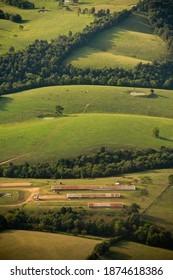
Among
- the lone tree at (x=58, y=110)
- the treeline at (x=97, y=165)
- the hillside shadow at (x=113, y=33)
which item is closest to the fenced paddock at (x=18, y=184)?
the treeline at (x=97, y=165)

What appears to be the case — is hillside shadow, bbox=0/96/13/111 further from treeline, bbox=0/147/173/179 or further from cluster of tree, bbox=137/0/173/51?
cluster of tree, bbox=137/0/173/51

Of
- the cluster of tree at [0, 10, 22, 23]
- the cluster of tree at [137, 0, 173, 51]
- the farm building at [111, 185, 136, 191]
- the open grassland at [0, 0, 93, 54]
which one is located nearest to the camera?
the farm building at [111, 185, 136, 191]

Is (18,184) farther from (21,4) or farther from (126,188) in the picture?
(21,4)

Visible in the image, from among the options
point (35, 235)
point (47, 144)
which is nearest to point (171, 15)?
point (47, 144)

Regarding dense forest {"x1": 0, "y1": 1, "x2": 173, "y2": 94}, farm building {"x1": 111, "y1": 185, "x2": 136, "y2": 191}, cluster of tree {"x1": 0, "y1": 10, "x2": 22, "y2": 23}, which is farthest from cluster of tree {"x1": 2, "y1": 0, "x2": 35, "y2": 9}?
farm building {"x1": 111, "y1": 185, "x2": 136, "y2": 191}

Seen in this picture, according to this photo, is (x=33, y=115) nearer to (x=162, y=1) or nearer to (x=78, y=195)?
(x=78, y=195)

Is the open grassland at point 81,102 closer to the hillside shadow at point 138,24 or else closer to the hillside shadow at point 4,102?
the hillside shadow at point 4,102
